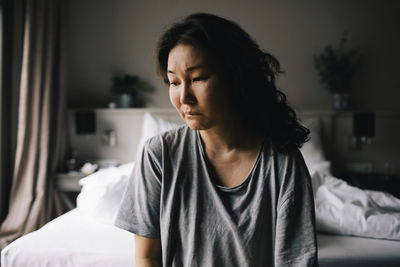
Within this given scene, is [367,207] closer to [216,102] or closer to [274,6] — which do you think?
[216,102]

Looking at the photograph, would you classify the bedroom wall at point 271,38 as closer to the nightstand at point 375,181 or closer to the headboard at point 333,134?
the headboard at point 333,134

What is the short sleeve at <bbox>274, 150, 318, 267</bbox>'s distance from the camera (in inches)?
33.2

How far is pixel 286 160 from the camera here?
90 cm

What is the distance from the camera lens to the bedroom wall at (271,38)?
2.90 metres

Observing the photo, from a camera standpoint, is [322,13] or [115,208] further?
[322,13]

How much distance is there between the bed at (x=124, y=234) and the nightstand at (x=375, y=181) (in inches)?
26.7

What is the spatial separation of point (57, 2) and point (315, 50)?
7.54ft

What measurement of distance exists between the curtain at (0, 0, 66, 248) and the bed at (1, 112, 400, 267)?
98 centimetres

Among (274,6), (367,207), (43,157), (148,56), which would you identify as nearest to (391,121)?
(274,6)

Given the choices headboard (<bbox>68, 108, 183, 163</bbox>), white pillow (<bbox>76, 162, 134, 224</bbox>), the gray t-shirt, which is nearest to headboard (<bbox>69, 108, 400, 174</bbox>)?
headboard (<bbox>68, 108, 183, 163</bbox>)

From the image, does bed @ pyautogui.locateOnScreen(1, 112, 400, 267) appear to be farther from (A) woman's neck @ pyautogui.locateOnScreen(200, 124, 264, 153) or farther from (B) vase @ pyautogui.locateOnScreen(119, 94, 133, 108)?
(B) vase @ pyautogui.locateOnScreen(119, 94, 133, 108)

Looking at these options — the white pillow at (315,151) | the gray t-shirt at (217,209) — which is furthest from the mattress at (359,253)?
the white pillow at (315,151)

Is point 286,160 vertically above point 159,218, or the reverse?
point 286,160

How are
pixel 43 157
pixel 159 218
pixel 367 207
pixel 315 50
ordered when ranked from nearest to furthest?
1. pixel 159 218
2. pixel 367 207
3. pixel 43 157
4. pixel 315 50
